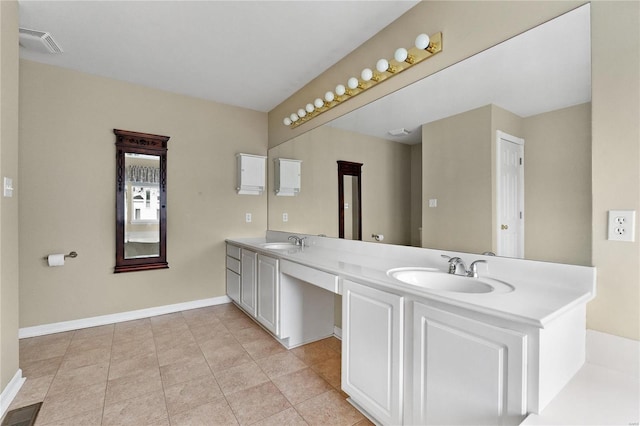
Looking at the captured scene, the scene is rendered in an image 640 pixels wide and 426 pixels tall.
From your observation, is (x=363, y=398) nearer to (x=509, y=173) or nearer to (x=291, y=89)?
(x=509, y=173)

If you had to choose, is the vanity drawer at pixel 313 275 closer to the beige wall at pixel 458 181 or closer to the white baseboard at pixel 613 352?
the beige wall at pixel 458 181

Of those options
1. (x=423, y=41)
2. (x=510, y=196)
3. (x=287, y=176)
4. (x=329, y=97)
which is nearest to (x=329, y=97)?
(x=329, y=97)

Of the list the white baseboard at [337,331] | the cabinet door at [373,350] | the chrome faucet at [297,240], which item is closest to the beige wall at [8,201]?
the cabinet door at [373,350]

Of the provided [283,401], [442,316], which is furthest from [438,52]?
[283,401]

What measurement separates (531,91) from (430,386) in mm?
1391

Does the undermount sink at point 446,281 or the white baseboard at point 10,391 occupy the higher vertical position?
the undermount sink at point 446,281

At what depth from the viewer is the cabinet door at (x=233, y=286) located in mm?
3191

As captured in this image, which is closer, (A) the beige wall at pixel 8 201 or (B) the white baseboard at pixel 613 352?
(B) the white baseboard at pixel 613 352

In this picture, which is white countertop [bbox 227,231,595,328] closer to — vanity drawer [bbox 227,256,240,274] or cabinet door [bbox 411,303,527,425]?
cabinet door [bbox 411,303,527,425]

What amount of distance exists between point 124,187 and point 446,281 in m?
3.05

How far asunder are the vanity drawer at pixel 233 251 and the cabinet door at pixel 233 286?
0.20 m

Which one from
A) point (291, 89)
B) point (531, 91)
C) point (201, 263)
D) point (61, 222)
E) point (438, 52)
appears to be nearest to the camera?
point (531, 91)

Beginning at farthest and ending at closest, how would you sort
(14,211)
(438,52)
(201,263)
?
(201,263) < (14,211) < (438,52)

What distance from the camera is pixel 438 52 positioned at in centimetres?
171
